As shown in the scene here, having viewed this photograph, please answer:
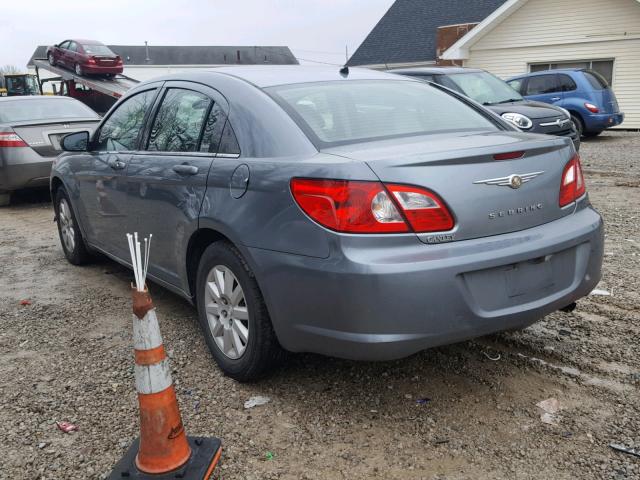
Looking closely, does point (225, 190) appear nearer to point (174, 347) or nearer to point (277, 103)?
point (277, 103)

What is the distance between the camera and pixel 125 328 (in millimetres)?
4242

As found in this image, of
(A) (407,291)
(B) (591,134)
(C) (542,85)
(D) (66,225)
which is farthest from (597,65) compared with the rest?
(A) (407,291)

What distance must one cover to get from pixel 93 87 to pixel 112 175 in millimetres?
19052

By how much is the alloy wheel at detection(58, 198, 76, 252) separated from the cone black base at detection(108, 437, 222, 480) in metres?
3.42

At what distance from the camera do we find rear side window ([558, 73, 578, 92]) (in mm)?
15203

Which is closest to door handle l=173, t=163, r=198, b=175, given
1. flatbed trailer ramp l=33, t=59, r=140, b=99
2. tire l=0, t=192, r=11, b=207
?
tire l=0, t=192, r=11, b=207

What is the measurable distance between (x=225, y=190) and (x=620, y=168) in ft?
30.1

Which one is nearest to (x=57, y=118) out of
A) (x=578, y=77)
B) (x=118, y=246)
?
(x=118, y=246)

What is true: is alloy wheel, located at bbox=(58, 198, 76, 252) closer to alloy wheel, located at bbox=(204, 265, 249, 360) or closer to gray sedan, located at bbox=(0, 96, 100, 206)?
alloy wheel, located at bbox=(204, 265, 249, 360)

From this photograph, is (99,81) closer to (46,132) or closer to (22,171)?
(46,132)

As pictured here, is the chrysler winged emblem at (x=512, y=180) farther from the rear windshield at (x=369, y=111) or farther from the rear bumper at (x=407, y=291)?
the rear windshield at (x=369, y=111)

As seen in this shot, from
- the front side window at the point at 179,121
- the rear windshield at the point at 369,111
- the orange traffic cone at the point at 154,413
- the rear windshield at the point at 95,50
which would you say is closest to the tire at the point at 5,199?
the front side window at the point at 179,121

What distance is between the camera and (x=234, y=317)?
3211 mm

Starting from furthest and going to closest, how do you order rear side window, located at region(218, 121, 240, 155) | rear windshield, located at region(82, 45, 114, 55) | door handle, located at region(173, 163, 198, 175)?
rear windshield, located at region(82, 45, 114, 55) < door handle, located at region(173, 163, 198, 175) < rear side window, located at region(218, 121, 240, 155)
